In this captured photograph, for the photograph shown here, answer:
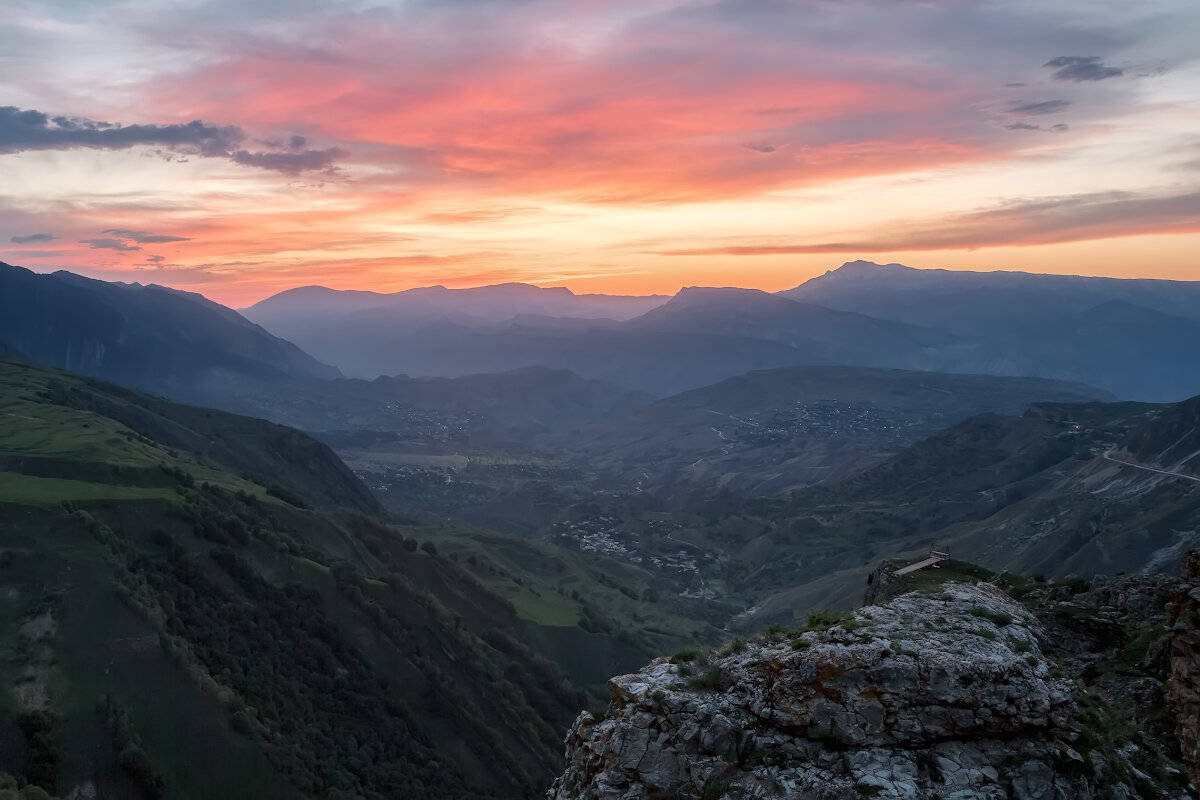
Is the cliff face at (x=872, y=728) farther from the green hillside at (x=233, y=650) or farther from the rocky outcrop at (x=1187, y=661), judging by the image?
the green hillside at (x=233, y=650)

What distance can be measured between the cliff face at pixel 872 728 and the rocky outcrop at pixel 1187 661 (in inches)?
69.7

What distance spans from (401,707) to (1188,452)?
9305cm

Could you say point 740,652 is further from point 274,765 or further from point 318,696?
point 318,696

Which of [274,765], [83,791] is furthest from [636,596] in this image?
[83,791]

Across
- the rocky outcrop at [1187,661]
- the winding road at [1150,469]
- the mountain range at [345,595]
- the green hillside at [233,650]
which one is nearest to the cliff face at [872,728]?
the mountain range at [345,595]

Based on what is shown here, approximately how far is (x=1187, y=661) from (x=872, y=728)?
7.56m

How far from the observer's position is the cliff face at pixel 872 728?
34.5ft

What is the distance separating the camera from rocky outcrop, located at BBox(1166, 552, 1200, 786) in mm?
13234

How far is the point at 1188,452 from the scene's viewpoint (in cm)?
9319

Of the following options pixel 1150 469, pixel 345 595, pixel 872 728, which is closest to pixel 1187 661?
pixel 872 728

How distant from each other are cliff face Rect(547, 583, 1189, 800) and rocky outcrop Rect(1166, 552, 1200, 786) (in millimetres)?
1771

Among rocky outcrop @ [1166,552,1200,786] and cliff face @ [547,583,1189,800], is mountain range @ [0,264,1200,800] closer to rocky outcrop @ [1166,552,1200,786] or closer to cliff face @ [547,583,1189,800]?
cliff face @ [547,583,1189,800]

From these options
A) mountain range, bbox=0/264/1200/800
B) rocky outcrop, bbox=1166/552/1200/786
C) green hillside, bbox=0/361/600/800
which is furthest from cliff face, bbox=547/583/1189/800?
green hillside, bbox=0/361/600/800

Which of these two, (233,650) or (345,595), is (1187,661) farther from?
(345,595)
